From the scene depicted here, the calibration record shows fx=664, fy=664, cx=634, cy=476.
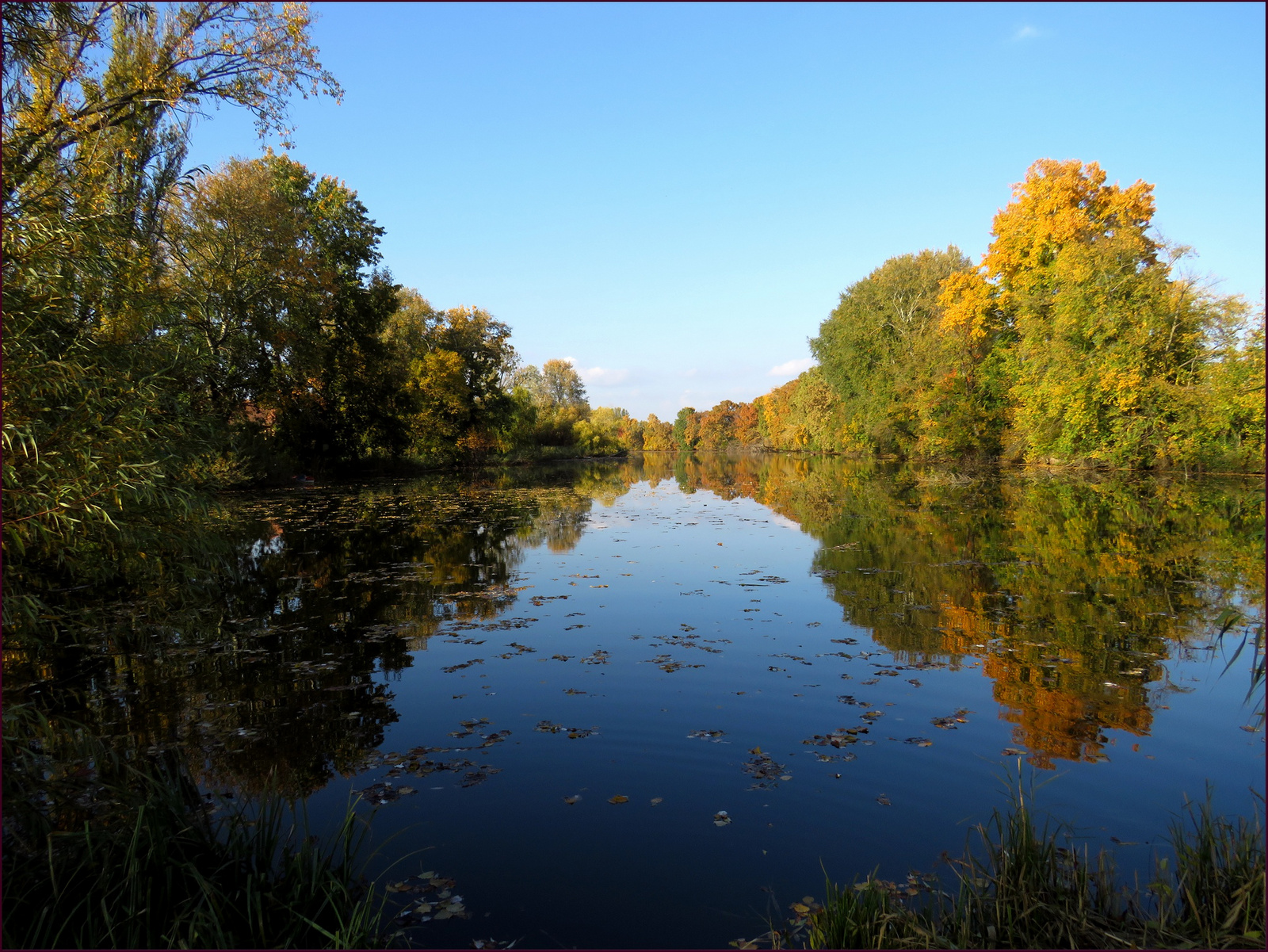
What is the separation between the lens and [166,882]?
3594 mm

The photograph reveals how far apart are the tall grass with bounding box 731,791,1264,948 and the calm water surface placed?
0.46m

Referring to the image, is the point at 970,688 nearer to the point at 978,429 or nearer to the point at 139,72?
the point at 139,72

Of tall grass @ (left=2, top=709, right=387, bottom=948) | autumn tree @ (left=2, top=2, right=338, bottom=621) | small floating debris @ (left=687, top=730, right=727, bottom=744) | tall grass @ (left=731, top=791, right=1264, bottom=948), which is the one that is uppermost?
autumn tree @ (left=2, top=2, right=338, bottom=621)

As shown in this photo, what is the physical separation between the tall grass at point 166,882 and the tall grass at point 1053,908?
232 cm

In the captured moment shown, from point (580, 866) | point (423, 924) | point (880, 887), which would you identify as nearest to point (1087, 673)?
point (880, 887)

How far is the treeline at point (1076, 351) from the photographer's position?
2644 centimetres

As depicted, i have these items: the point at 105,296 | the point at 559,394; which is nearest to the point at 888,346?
the point at 105,296

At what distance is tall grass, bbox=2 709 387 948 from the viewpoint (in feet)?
10.9

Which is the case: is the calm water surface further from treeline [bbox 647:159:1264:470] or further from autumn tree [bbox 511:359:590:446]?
autumn tree [bbox 511:359:590:446]

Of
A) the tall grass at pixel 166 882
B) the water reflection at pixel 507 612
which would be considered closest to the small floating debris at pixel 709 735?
the water reflection at pixel 507 612

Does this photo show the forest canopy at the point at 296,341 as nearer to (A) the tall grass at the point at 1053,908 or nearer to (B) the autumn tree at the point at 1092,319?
(B) the autumn tree at the point at 1092,319

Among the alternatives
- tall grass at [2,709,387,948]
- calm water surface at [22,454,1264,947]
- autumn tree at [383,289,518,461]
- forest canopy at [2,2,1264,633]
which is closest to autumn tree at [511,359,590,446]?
forest canopy at [2,2,1264,633]

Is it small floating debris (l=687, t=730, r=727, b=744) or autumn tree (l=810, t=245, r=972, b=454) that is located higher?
autumn tree (l=810, t=245, r=972, b=454)

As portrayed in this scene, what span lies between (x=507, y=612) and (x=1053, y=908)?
856 cm
